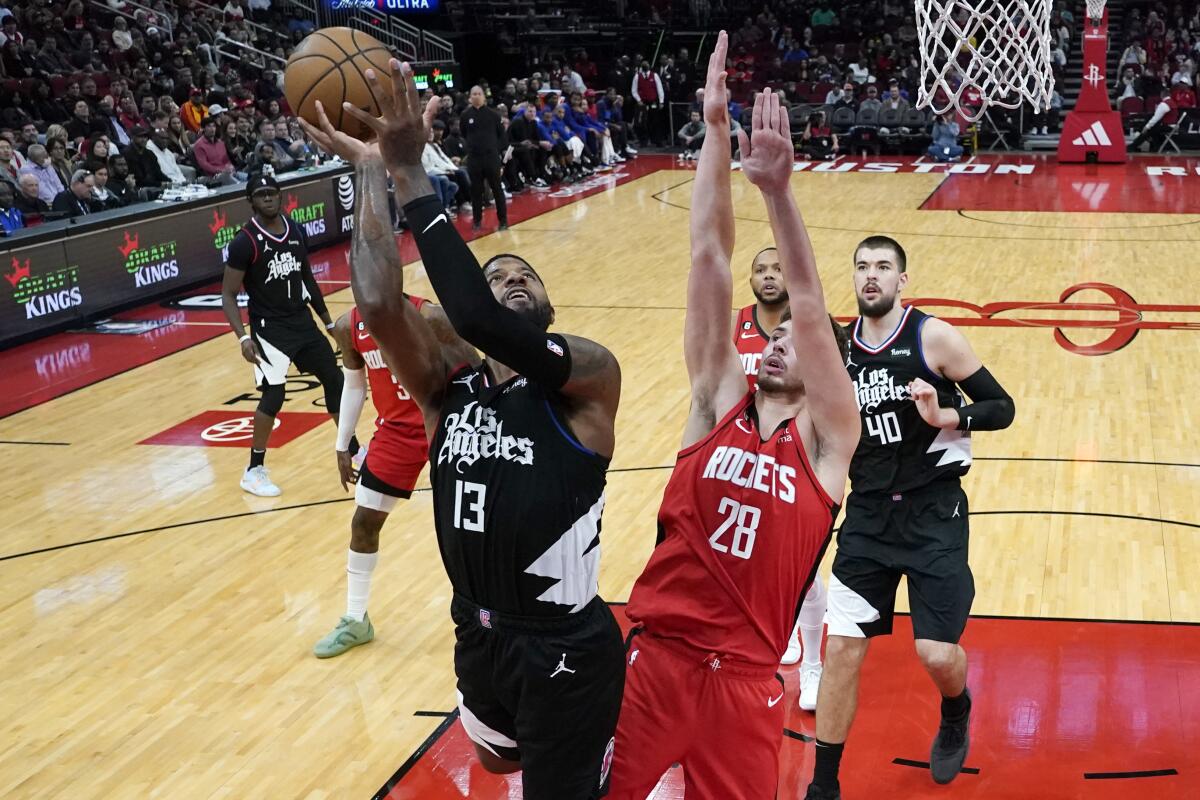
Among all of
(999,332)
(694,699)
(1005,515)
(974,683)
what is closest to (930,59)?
(999,332)

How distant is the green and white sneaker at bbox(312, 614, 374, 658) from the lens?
6.04m

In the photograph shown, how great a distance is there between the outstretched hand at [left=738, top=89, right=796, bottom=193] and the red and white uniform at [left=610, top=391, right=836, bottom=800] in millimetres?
849

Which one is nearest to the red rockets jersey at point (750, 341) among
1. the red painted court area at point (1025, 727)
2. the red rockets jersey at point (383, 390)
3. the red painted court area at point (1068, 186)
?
the red painted court area at point (1025, 727)

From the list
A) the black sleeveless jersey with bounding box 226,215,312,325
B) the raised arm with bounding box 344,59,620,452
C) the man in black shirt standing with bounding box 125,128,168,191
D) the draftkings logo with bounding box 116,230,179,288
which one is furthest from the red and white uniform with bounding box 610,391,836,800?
the man in black shirt standing with bounding box 125,128,168,191

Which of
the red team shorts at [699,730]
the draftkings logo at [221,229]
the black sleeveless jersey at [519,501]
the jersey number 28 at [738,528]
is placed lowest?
the draftkings logo at [221,229]

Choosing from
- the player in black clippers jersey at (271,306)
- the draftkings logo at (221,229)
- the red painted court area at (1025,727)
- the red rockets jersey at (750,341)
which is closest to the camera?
the red painted court area at (1025,727)

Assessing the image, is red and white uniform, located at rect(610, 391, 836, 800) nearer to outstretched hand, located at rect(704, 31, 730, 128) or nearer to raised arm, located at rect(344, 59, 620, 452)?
raised arm, located at rect(344, 59, 620, 452)

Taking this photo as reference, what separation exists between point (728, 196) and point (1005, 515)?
14.4ft

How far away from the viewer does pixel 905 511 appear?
187 inches

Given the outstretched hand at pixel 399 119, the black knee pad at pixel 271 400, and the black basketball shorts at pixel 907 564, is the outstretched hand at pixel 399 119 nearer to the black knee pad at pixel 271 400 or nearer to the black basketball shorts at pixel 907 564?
the black basketball shorts at pixel 907 564

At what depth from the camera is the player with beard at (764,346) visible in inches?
214

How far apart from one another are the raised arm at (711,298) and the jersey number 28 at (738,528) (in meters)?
0.24

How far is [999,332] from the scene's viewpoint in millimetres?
11500

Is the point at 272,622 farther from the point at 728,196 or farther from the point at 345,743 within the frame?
the point at 728,196
